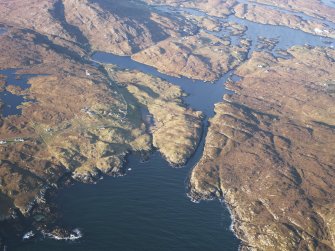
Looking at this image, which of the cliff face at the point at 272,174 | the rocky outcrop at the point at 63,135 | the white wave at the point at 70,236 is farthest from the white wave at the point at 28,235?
the cliff face at the point at 272,174

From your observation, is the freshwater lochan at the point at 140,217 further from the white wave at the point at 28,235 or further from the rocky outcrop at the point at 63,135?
the rocky outcrop at the point at 63,135

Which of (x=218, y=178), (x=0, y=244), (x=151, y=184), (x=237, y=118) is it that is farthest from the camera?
(x=237, y=118)

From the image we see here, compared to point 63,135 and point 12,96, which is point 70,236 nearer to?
point 63,135

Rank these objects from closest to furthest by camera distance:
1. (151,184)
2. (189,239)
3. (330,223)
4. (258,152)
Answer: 1. (189,239)
2. (330,223)
3. (151,184)
4. (258,152)

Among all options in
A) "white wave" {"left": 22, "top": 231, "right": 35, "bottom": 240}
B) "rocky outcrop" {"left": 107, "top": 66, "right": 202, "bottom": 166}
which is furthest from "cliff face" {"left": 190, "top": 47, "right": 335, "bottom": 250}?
"white wave" {"left": 22, "top": 231, "right": 35, "bottom": 240}

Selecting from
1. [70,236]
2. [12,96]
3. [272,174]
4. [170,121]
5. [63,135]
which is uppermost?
[70,236]

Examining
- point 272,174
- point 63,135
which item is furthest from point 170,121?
point 272,174

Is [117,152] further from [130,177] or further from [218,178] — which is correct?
[218,178]

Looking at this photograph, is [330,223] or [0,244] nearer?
[0,244]

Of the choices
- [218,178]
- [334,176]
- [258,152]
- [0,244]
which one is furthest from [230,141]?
[0,244]
